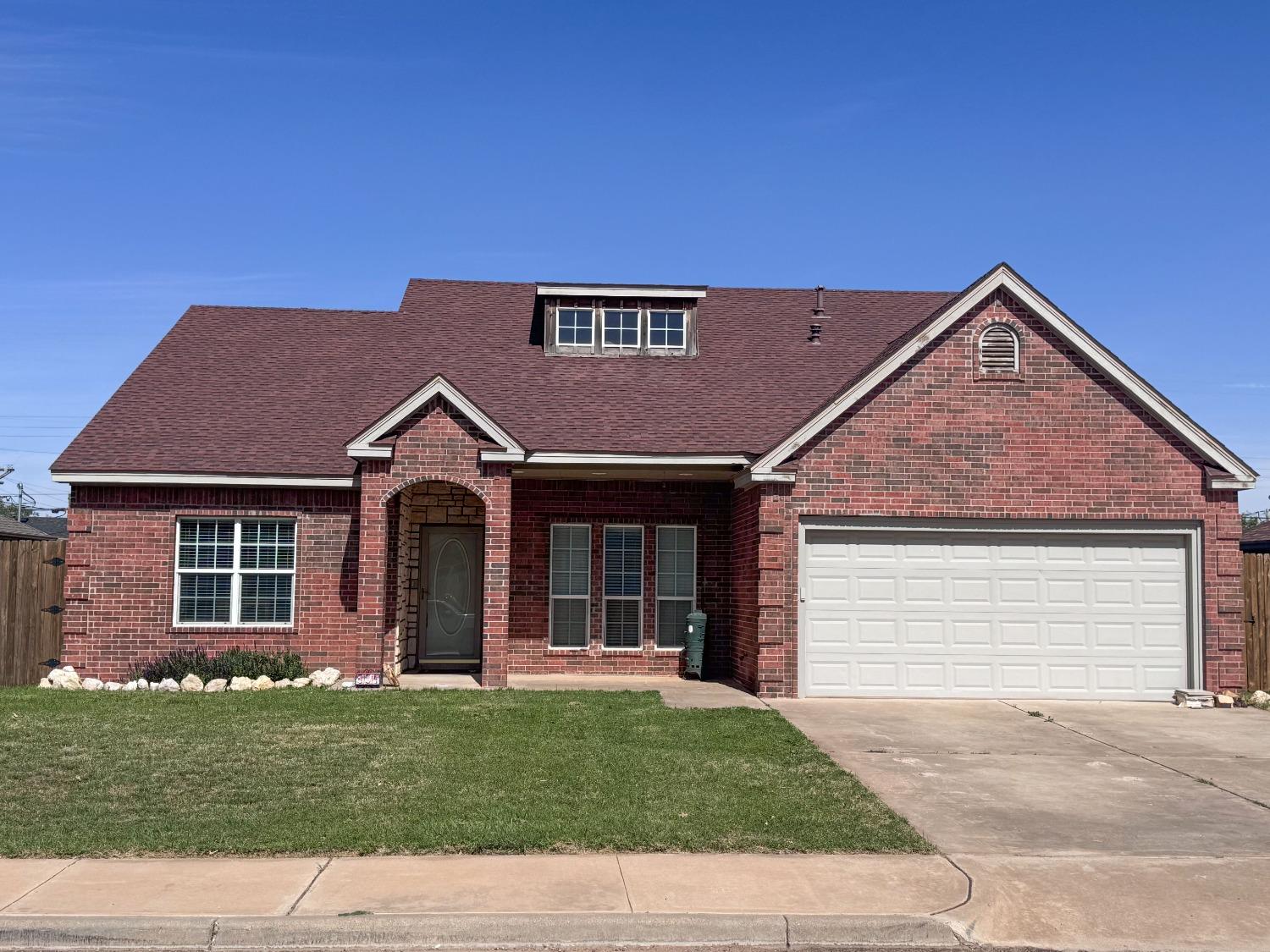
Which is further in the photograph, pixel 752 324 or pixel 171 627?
pixel 752 324

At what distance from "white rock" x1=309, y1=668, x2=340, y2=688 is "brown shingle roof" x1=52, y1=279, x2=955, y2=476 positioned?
9.75 feet

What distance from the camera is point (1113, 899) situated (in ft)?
23.2

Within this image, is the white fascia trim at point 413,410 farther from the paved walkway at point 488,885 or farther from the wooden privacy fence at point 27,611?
the paved walkway at point 488,885

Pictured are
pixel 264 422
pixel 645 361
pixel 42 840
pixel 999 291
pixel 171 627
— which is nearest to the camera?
pixel 42 840

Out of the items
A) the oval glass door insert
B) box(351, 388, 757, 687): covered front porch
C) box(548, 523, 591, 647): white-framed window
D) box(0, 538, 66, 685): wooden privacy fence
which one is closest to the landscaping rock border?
box(0, 538, 66, 685): wooden privacy fence

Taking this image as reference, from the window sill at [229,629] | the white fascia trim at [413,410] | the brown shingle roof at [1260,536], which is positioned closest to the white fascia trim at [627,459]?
the white fascia trim at [413,410]

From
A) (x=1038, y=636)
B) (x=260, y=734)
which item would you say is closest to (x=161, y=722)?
(x=260, y=734)

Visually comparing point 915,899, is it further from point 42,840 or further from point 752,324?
point 752,324

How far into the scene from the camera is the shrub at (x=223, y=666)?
16.9 m

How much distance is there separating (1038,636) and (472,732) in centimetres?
839

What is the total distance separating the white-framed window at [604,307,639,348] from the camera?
2131 centimetres

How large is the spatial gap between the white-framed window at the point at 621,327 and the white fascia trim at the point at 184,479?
6.08 meters

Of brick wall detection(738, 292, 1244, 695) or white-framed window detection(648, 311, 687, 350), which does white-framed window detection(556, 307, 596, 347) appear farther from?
brick wall detection(738, 292, 1244, 695)

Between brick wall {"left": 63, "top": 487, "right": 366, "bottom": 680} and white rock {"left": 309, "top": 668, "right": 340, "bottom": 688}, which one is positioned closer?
white rock {"left": 309, "top": 668, "right": 340, "bottom": 688}
